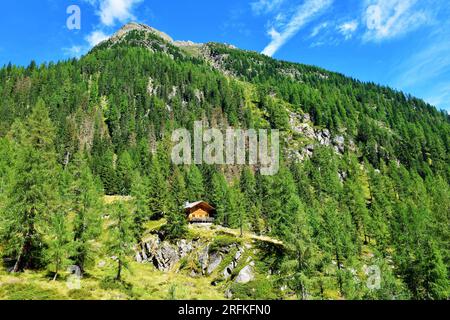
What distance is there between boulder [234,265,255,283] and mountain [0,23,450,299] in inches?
38.9

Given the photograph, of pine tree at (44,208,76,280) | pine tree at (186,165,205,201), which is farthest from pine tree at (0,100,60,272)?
pine tree at (186,165,205,201)

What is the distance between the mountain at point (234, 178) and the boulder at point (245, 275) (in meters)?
0.99

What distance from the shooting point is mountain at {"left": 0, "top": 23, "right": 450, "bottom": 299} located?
35688mm

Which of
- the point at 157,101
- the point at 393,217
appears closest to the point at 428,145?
the point at 393,217

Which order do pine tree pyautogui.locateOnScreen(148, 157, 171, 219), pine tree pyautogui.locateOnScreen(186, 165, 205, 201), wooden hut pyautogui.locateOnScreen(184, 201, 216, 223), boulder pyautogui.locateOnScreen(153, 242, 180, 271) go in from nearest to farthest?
boulder pyautogui.locateOnScreen(153, 242, 180, 271), wooden hut pyautogui.locateOnScreen(184, 201, 216, 223), pine tree pyautogui.locateOnScreen(148, 157, 171, 219), pine tree pyautogui.locateOnScreen(186, 165, 205, 201)

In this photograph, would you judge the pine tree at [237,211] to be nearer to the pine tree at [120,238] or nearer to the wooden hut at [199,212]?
the wooden hut at [199,212]

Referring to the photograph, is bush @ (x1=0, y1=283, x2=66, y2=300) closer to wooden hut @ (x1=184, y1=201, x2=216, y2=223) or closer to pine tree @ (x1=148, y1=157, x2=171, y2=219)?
wooden hut @ (x1=184, y1=201, x2=216, y2=223)

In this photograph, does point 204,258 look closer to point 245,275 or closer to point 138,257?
point 245,275

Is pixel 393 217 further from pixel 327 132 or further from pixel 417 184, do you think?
pixel 327 132

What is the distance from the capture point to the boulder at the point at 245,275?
5019 cm

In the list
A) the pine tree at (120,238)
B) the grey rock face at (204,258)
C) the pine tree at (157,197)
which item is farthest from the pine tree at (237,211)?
the pine tree at (120,238)

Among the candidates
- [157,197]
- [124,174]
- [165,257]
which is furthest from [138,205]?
[124,174]

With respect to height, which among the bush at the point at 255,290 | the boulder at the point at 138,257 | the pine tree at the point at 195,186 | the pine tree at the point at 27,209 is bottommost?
the bush at the point at 255,290
